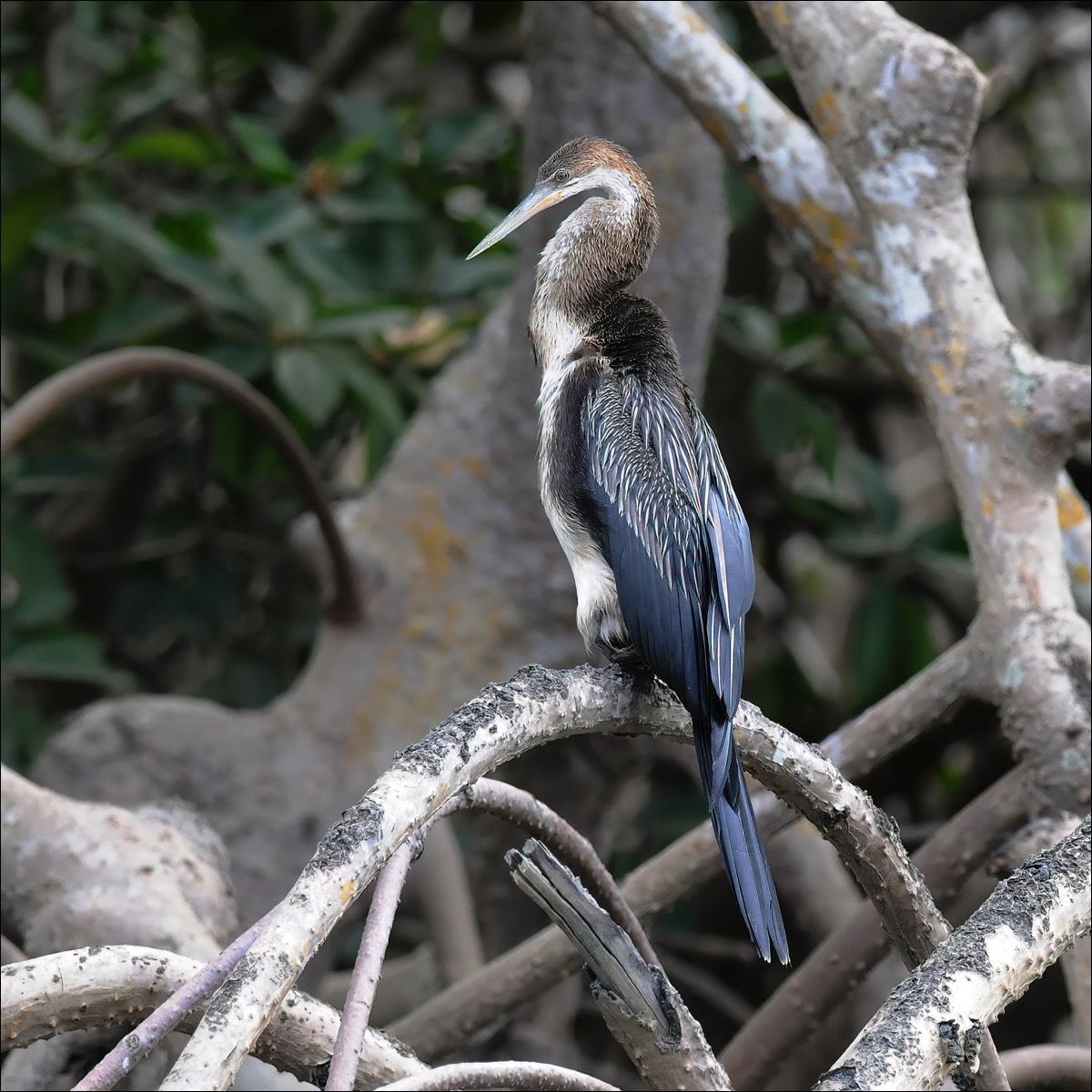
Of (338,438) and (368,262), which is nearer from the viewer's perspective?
(368,262)

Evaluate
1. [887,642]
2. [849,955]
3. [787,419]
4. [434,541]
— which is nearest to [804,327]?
[787,419]

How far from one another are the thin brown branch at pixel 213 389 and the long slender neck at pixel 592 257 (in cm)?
81

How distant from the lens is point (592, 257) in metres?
1.55

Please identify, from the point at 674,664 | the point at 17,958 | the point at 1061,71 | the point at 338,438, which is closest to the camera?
the point at 674,664

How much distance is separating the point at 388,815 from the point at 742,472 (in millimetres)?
2395

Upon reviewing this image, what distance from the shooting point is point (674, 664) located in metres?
1.28

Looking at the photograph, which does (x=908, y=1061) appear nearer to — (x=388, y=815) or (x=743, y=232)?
(x=388, y=815)

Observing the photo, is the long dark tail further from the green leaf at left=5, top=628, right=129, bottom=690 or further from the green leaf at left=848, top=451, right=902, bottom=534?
the green leaf at left=848, top=451, right=902, bottom=534

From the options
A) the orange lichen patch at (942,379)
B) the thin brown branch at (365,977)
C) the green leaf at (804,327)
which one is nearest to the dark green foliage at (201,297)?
the green leaf at (804,327)

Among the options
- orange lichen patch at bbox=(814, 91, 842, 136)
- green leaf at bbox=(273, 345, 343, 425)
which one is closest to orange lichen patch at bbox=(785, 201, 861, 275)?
orange lichen patch at bbox=(814, 91, 842, 136)

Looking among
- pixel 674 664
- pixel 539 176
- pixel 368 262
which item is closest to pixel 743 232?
pixel 368 262

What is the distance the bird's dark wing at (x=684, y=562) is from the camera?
123 centimetres

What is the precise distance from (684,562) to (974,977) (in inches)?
18.7

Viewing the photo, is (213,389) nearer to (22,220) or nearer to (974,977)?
(22,220)
